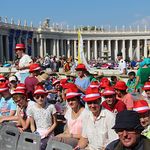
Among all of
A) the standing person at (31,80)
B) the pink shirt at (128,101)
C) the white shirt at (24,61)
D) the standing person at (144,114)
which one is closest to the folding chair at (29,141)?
the standing person at (144,114)

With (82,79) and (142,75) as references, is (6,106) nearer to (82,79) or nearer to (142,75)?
(82,79)

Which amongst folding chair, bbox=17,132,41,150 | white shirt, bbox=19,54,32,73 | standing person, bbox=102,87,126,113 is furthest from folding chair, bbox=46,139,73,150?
white shirt, bbox=19,54,32,73

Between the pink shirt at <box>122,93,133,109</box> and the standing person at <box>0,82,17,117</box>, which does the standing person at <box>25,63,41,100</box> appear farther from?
the pink shirt at <box>122,93,133,109</box>

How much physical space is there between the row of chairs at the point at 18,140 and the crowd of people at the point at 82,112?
0.86 ft

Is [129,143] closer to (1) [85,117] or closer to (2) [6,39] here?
(1) [85,117]

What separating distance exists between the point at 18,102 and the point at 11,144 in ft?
5.03

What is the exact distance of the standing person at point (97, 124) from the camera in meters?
5.88

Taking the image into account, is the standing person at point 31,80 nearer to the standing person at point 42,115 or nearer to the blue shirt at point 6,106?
the blue shirt at point 6,106

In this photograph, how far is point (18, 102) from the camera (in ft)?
26.0

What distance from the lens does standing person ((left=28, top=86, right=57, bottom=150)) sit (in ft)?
24.9

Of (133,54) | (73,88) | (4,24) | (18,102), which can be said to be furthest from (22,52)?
(133,54)

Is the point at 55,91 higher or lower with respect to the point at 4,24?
lower

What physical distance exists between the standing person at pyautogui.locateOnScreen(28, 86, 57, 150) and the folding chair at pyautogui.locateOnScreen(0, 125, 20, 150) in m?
0.99

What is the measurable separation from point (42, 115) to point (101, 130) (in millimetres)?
1944
